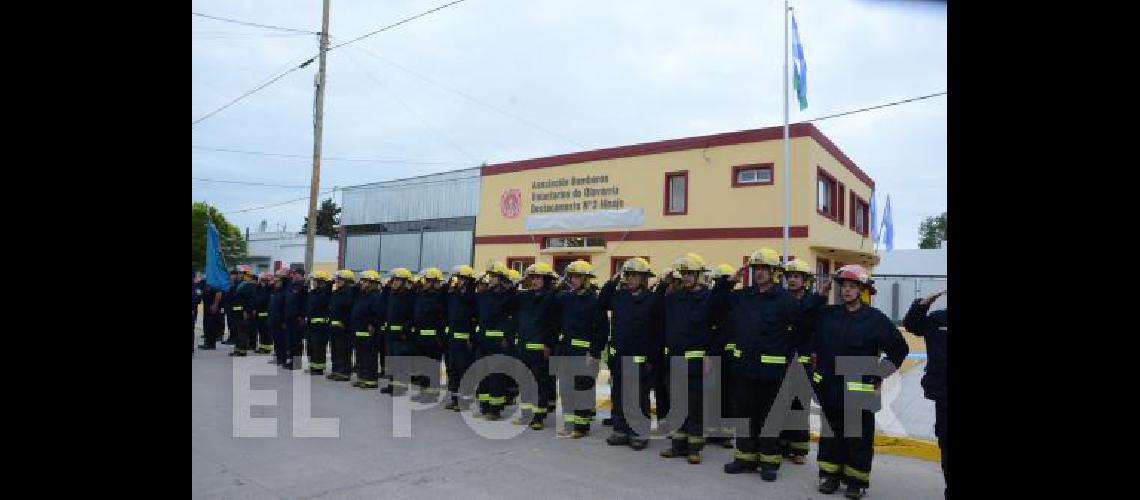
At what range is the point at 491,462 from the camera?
632cm

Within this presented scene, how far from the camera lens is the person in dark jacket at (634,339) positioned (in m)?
7.12

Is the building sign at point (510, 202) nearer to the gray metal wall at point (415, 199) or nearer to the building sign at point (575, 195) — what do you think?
the building sign at point (575, 195)

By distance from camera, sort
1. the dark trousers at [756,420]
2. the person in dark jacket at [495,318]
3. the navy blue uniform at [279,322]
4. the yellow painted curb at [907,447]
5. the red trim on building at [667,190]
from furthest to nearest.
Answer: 1. the red trim on building at [667,190]
2. the navy blue uniform at [279,322]
3. the person in dark jacket at [495,318]
4. the yellow painted curb at [907,447]
5. the dark trousers at [756,420]

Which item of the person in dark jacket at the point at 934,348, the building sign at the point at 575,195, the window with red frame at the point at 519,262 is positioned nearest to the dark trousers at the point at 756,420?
the person in dark jacket at the point at 934,348

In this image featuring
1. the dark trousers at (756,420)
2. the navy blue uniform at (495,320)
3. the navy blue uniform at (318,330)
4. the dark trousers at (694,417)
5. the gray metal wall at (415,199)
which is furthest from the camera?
the gray metal wall at (415,199)

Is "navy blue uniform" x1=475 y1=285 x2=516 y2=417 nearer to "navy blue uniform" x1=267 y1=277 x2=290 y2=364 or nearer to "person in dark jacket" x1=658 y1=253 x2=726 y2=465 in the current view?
"person in dark jacket" x1=658 y1=253 x2=726 y2=465

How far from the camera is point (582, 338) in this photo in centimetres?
783

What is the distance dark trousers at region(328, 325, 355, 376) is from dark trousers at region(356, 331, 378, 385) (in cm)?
67

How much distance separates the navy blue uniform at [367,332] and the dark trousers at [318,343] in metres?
0.98

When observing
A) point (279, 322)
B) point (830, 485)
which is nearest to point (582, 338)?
point (830, 485)

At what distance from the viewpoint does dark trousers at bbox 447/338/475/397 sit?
924 centimetres
